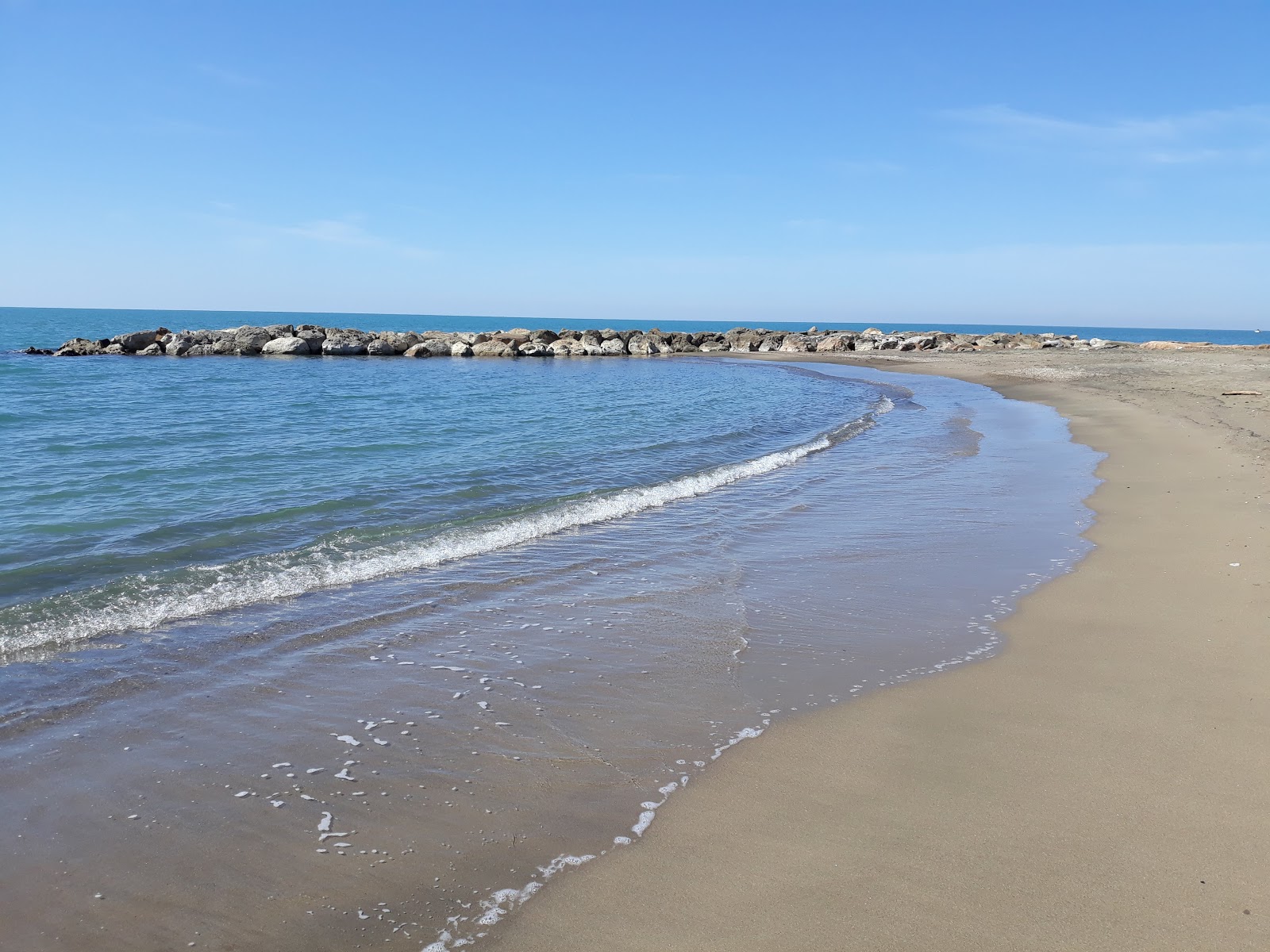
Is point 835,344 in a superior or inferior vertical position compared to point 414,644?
superior

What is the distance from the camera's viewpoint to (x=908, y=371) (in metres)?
45.8

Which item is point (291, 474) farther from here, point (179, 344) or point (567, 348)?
point (567, 348)

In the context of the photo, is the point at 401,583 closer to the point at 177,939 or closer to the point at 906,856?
the point at 177,939

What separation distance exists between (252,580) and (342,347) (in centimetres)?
4717

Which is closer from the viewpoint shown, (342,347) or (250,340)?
(250,340)

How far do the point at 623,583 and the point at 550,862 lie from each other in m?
4.66

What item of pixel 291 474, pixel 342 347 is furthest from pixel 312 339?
pixel 291 474

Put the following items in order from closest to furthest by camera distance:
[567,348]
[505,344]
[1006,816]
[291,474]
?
1. [1006,816]
2. [291,474]
3. [505,344]
4. [567,348]

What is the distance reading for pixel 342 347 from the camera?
170ft

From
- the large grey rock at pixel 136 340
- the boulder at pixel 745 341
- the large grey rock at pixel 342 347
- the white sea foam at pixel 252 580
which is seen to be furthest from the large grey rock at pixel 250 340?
the white sea foam at pixel 252 580

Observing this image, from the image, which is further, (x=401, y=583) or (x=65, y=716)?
(x=401, y=583)

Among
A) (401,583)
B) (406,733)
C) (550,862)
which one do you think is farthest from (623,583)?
(550,862)

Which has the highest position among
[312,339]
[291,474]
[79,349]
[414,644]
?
[312,339]

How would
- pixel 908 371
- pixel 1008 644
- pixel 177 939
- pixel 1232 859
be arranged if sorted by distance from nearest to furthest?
pixel 177 939
pixel 1232 859
pixel 1008 644
pixel 908 371
